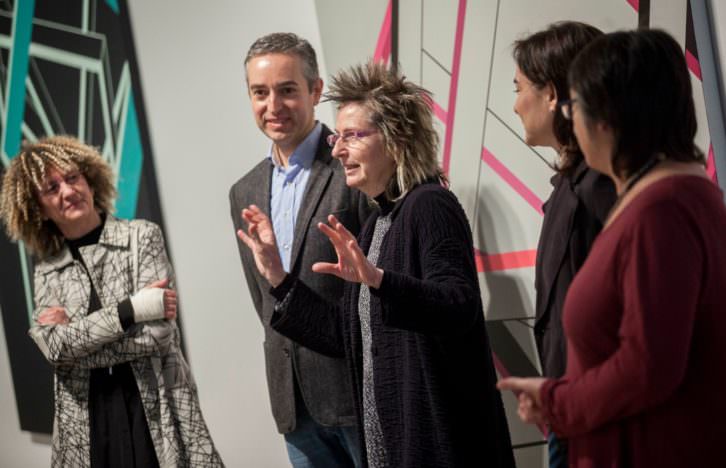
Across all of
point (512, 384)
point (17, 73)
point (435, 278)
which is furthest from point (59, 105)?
point (512, 384)

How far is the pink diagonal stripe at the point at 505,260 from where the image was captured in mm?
2721

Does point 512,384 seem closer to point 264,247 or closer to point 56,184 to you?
point 264,247

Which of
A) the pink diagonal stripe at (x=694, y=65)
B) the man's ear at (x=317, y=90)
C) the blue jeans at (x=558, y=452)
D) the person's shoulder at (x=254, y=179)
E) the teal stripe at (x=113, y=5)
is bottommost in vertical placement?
the blue jeans at (x=558, y=452)

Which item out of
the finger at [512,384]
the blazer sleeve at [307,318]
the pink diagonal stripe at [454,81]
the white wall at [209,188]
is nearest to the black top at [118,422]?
the blazer sleeve at [307,318]

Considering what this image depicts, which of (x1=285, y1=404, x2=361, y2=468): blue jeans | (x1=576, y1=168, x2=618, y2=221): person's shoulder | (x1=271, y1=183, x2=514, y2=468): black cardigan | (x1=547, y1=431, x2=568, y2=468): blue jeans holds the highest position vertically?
(x1=576, y1=168, x2=618, y2=221): person's shoulder

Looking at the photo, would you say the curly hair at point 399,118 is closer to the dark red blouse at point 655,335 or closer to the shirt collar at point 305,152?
the shirt collar at point 305,152

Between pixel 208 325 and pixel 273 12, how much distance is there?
1.35m

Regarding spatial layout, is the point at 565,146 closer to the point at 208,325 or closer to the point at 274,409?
the point at 274,409

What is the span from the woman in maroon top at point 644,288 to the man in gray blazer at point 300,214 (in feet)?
3.49

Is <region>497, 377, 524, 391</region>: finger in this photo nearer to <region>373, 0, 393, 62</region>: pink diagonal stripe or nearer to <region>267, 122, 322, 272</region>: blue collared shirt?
<region>267, 122, 322, 272</region>: blue collared shirt

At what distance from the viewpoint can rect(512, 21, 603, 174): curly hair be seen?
1.90m

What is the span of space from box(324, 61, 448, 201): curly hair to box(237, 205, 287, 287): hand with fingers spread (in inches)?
13.6

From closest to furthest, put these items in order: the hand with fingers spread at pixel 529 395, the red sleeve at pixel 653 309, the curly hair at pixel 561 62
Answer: the red sleeve at pixel 653 309
the hand with fingers spread at pixel 529 395
the curly hair at pixel 561 62

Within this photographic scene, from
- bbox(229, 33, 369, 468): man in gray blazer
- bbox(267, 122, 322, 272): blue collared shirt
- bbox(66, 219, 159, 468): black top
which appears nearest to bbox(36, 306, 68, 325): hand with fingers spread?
bbox(66, 219, 159, 468): black top
